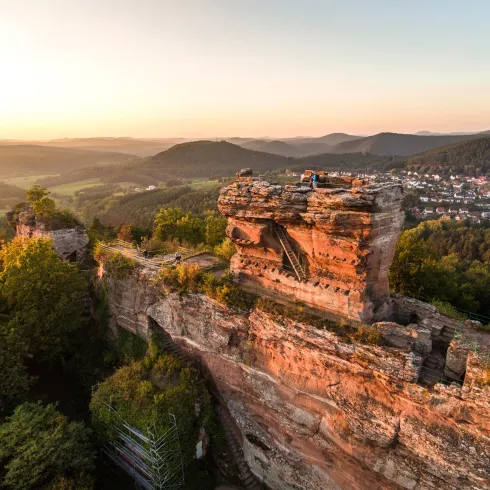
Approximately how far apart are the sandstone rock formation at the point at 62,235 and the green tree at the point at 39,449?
56.7 feet

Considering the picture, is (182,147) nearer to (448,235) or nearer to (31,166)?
(31,166)

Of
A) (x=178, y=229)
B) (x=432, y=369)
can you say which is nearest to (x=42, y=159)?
Result: (x=178, y=229)

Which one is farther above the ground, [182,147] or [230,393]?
[182,147]

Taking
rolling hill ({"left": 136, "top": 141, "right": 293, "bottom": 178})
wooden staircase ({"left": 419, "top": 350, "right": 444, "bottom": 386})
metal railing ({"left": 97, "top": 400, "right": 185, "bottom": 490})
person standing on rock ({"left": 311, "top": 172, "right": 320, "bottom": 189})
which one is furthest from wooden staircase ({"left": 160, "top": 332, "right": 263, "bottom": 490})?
rolling hill ({"left": 136, "top": 141, "right": 293, "bottom": 178})

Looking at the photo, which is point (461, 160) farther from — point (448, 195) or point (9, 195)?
point (9, 195)

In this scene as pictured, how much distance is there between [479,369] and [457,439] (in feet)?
8.50

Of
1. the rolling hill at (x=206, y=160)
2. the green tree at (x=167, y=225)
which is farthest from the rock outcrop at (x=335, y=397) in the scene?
the rolling hill at (x=206, y=160)

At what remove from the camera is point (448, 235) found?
2227 inches

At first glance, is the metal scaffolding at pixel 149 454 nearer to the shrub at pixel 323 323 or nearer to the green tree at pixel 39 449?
the green tree at pixel 39 449

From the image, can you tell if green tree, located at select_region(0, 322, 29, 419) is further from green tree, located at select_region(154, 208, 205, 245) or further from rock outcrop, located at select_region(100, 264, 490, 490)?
green tree, located at select_region(154, 208, 205, 245)

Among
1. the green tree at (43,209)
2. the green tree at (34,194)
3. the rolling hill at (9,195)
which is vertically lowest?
the rolling hill at (9,195)

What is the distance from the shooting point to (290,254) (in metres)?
17.1

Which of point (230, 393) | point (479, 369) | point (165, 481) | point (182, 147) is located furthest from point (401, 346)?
point (182, 147)

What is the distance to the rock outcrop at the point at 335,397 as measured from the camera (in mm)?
11227
